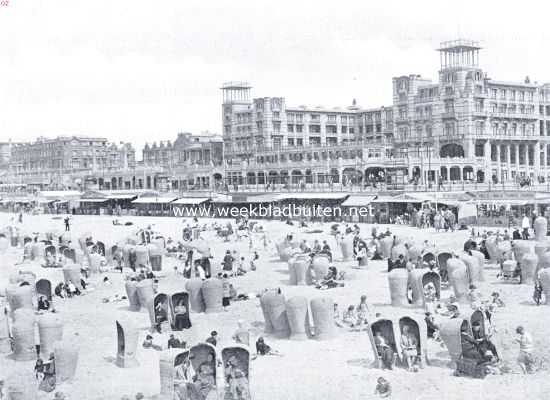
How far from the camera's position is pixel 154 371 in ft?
54.3

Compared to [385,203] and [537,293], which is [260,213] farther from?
[537,293]

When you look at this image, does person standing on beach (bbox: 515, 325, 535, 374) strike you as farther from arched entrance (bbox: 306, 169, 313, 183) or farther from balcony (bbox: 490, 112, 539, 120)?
balcony (bbox: 490, 112, 539, 120)

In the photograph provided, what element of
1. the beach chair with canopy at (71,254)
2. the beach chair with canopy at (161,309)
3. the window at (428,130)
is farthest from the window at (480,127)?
the beach chair with canopy at (161,309)

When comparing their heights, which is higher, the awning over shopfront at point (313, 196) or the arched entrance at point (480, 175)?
the arched entrance at point (480, 175)

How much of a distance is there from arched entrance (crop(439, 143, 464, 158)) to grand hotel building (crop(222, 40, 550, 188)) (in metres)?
0.10

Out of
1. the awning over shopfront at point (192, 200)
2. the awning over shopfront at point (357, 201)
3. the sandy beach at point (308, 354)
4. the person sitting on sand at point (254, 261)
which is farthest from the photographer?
the awning over shopfront at point (192, 200)

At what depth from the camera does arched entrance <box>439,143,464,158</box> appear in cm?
7450

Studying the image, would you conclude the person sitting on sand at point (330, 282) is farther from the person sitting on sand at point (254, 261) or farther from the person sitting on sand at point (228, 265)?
the person sitting on sand at point (254, 261)

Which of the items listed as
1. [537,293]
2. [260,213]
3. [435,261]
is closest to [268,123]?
[260,213]

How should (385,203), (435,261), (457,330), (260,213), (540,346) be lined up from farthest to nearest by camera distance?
(260,213)
(385,203)
(435,261)
(540,346)
(457,330)

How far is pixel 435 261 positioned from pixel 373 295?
3.69 meters

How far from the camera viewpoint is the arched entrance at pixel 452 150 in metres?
74.5

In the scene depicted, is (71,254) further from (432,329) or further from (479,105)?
(479,105)

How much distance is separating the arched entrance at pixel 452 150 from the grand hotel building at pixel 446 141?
10cm
